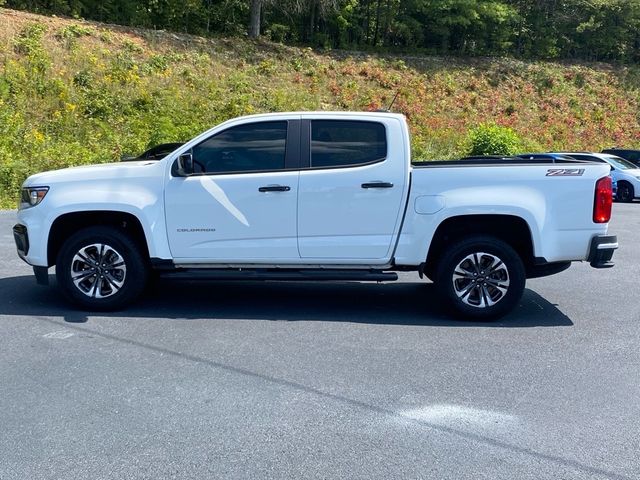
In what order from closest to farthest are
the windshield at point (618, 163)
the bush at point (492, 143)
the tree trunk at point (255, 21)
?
the windshield at point (618, 163), the bush at point (492, 143), the tree trunk at point (255, 21)

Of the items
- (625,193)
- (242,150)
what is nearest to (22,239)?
(242,150)

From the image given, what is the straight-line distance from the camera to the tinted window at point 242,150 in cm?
672

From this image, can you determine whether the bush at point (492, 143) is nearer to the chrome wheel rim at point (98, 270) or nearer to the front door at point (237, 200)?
the front door at point (237, 200)

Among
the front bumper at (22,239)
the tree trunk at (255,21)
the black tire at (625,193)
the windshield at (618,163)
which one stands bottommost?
the black tire at (625,193)

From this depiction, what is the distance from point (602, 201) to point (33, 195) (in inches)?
217

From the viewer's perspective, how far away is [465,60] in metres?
39.3

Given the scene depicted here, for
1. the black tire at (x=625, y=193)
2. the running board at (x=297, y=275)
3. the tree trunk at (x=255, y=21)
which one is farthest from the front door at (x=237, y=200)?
the tree trunk at (x=255, y=21)

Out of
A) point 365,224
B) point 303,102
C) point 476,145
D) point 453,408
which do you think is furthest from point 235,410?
point 303,102

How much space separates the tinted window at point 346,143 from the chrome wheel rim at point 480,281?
134 cm

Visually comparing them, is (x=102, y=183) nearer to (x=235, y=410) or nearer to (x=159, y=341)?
(x=159, y=341)

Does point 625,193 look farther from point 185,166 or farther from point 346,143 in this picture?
point 185,166

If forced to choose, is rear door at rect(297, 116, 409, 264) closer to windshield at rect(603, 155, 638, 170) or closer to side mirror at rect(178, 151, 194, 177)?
side mirror at rect(178, 151, 194, 177)

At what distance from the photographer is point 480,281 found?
21.8 feet

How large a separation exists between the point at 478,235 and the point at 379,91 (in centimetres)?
2689
